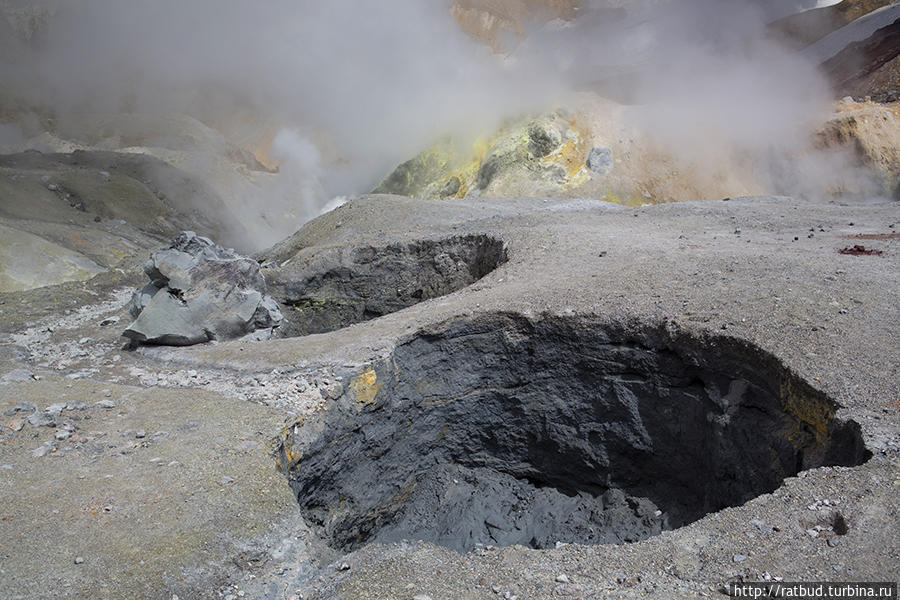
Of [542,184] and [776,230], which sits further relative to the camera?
[542,184]

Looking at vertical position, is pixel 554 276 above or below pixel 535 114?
below

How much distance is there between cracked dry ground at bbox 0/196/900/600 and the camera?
4027mm

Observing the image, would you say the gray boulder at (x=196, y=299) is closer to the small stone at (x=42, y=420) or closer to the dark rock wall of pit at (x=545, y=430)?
the small stone at (x=42, y=420)

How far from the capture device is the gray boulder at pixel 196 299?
851 centimetres

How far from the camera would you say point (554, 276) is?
8945 millimetres

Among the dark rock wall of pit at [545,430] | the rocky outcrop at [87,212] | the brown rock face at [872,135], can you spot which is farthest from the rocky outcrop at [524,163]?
the dark rock wall of pit at [545,430]

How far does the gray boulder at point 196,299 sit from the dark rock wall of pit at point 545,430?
3.41 metres

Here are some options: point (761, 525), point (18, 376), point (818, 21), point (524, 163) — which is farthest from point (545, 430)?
point (818, 21)

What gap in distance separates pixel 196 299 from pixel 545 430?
19.0 ft

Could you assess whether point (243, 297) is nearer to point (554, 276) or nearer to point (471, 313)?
point (471, 313)

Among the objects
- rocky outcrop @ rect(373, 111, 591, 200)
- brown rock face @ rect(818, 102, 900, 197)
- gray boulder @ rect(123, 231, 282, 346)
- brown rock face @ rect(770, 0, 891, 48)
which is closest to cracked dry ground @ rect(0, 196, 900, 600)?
gray boulder @ rect(123, 231, 282, 346)

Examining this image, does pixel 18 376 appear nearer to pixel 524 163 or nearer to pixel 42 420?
pixel 42 420

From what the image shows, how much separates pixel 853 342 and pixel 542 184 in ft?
56.7

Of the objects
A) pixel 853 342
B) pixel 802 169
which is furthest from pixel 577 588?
pixel 802 169
